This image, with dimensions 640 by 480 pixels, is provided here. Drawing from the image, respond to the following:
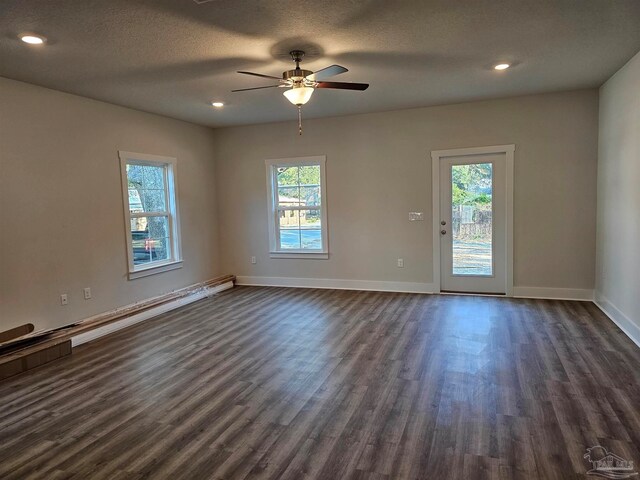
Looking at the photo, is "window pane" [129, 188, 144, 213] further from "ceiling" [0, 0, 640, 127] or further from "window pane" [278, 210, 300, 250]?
"window pane" [278, 210, 300, 250]

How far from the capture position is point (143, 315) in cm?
508

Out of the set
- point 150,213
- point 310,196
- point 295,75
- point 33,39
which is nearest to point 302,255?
point 310,196

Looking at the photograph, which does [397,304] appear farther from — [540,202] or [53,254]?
[53,254]

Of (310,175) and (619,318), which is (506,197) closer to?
(619,318)

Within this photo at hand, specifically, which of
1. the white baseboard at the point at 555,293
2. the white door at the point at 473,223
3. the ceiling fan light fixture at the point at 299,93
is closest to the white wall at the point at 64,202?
the ceiling fan light fixture at the point at 299,93

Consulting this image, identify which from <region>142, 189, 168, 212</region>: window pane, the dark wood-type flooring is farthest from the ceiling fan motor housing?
<region>142, 189, 168, 212</region>: window pane

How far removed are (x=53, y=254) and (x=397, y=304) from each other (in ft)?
13.4

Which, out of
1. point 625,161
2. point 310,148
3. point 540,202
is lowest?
point 540,202

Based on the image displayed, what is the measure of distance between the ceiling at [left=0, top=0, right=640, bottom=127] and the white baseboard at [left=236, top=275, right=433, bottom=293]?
2759 mm

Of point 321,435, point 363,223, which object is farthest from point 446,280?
point 321,435

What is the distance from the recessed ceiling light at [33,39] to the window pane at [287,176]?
402 centimetres

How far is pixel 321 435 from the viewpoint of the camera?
244 centimetres

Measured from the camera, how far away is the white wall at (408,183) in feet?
17.4

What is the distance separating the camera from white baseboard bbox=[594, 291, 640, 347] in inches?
150
